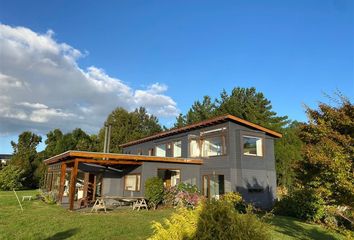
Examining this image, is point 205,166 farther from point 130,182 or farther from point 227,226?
point 227,226

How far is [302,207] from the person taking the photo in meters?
15.2

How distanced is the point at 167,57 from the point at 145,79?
358cm

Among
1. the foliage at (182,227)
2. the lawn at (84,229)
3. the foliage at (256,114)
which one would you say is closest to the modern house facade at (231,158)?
the lawn at (84,229)

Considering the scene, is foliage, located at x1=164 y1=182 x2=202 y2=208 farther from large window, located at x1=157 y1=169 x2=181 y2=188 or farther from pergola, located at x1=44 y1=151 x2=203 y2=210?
large window, located at x1=157 y1=169 x2=181 y2=188

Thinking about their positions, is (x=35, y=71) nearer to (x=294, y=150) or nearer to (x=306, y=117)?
(x=306, y=117)

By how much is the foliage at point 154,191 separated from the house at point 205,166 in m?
0.88

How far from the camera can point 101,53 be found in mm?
19703

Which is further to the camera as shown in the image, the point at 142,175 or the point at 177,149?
the point at 177,149

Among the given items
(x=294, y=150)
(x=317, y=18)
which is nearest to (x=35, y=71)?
(x=317, y=18)

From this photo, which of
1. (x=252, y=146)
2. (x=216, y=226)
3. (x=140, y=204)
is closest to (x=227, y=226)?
(x=216, y=226)

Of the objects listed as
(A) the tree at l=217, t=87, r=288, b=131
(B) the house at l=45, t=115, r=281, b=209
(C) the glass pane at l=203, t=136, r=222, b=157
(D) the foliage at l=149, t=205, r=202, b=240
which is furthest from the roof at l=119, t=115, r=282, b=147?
(A) the tree at l=217, t=87, r=288, b=131

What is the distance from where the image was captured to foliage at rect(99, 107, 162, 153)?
152 ft

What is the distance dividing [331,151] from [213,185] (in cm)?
1381

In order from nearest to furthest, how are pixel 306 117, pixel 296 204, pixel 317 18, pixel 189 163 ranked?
pixel 306 117
pixel 317 18
pixel 296 204
pixel 189 163
